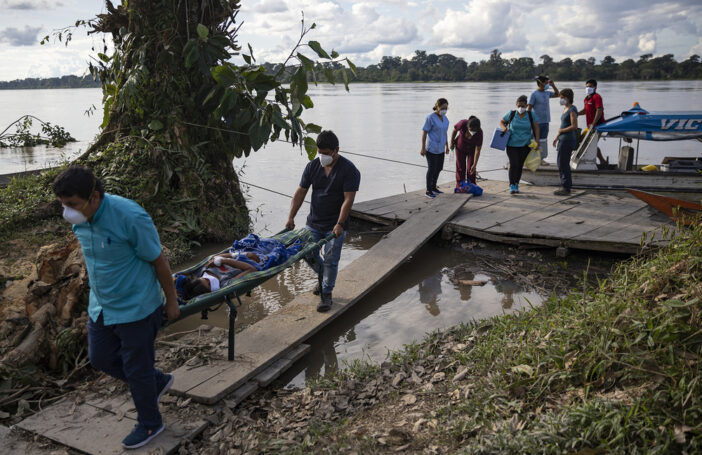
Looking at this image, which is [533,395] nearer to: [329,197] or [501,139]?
[329,197]

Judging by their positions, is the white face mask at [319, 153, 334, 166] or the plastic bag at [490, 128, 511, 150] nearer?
the white face mask at [319, 153, 334, 166]

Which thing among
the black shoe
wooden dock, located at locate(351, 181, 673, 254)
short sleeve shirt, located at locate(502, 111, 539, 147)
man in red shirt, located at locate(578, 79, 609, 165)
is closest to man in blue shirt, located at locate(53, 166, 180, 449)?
the black shoe

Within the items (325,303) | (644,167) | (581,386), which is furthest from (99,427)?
(644,167)

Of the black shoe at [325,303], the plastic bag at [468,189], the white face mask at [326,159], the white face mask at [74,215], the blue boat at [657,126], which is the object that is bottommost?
the black shoe at [325,303]

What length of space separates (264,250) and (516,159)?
653cm

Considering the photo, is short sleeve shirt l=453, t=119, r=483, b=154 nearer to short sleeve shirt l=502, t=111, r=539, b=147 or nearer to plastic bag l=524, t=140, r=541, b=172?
short sleeve shirt l=502, t=111, r=539, b=147

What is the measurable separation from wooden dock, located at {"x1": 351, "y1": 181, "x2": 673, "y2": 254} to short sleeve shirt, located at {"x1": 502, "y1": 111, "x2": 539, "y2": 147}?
113 centimetres

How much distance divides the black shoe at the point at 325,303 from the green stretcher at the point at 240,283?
150 mm

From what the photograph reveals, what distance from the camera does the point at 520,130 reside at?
30.8 feet

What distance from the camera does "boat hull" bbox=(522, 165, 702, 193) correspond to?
376 inches

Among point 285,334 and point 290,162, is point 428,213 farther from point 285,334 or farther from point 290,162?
point 290,162

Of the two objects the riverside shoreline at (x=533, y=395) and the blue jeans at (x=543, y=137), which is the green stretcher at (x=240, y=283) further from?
the blue jeans at (x=543, y=137)

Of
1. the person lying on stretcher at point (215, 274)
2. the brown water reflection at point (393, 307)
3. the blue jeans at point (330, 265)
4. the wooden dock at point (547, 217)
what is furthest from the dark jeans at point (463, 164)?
the person lying on stretcher at point (215, 274)

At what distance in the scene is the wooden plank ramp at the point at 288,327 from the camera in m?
4.03
